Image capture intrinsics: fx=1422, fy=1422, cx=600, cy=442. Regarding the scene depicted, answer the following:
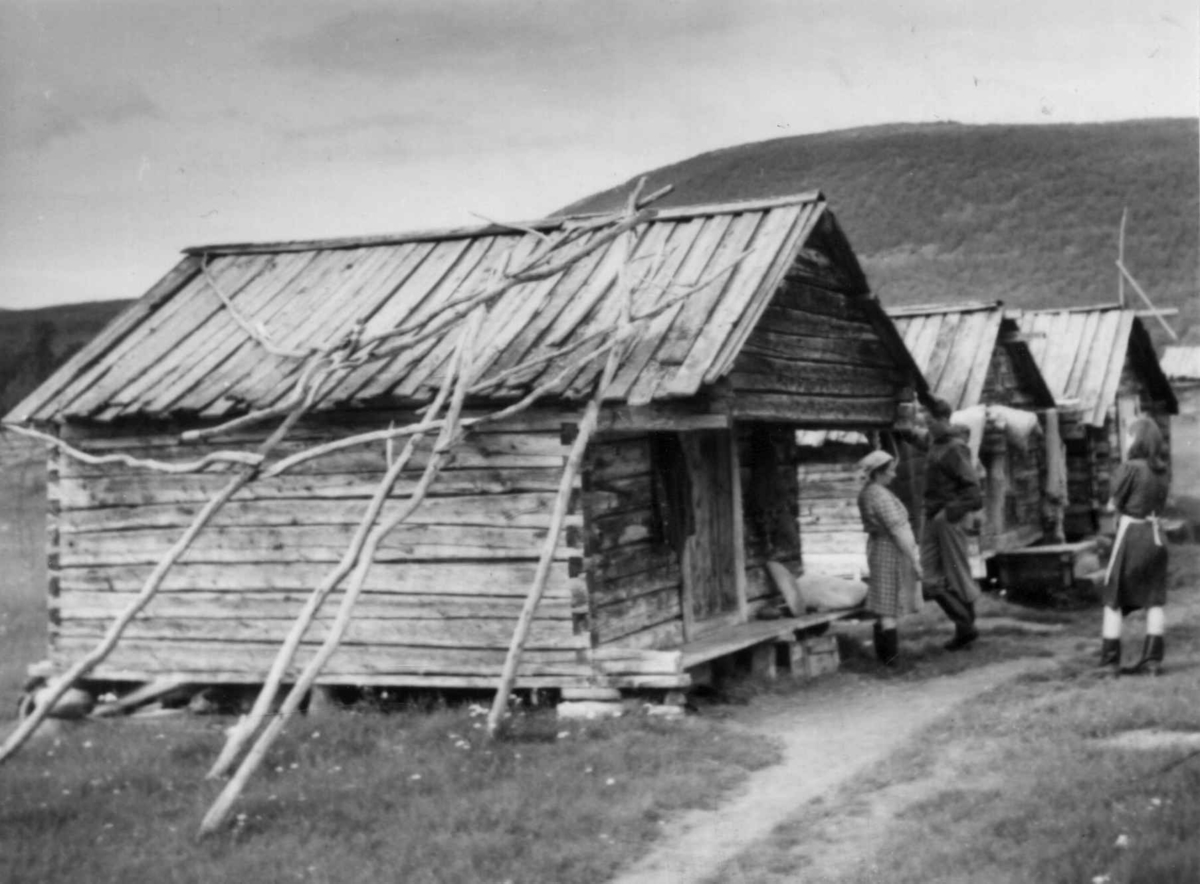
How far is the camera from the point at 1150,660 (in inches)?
427

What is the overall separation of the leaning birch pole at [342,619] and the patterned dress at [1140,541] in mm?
4970

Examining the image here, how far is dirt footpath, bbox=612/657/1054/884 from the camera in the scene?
23.7 ft

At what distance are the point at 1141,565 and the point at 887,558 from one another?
8.18ft

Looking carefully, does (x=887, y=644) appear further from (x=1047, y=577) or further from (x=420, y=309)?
(x=420, y=309)

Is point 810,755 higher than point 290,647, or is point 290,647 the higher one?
point 290,647

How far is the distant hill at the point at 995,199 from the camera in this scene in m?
50.6

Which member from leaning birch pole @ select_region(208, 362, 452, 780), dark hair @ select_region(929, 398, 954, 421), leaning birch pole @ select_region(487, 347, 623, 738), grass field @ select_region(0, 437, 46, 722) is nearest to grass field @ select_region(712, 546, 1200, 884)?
leaning birch pole @ select_region(487, 347, 623, 738)

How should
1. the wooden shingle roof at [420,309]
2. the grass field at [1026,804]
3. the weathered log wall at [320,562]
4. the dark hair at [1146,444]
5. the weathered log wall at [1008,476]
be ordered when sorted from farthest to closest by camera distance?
the weathered log wall at [1008,476]
the wooden shingle roof at [420,309]
the weathered log wall at [320,562]
the dark hair at [1146,444]
the grass field at [1026,804]

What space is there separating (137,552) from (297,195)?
354 centimetres

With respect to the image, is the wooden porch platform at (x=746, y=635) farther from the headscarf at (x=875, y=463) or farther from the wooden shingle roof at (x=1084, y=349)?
the wooden shingle roof at (x=1084, y=349)

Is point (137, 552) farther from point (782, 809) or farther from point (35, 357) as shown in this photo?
point (35, 357)

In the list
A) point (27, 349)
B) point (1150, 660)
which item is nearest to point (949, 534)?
point (1150, 660)

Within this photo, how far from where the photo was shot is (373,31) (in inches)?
407

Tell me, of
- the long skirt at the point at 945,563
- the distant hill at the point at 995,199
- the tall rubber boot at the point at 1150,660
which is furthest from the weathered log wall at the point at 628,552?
the distant hill at the point at 995,199
